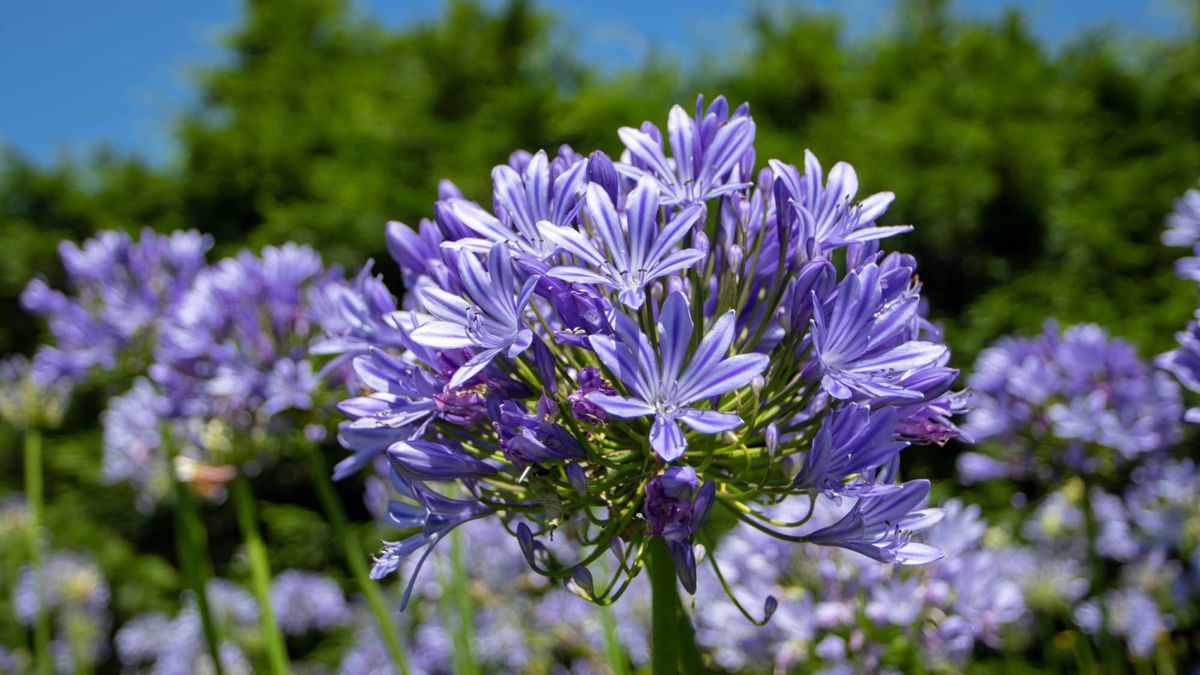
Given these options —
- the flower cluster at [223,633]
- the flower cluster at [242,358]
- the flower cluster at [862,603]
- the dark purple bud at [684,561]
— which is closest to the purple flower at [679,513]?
the dark purple bud at [684,561]

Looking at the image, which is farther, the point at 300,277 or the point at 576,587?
the point at 300,277

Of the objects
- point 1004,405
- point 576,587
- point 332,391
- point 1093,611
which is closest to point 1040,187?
point 1093,611

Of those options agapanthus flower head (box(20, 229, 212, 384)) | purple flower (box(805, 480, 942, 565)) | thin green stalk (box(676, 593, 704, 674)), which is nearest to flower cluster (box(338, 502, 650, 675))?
agapanthus flower head (box(20, 229, 212, 384))

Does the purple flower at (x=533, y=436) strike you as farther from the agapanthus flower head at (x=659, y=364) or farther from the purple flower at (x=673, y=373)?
the purple flower at (x=673, y=373)

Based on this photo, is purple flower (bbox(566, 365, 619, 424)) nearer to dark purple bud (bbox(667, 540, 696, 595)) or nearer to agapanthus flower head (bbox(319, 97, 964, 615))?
agapanthus flower head (bbox(319, 97, 964, 615))

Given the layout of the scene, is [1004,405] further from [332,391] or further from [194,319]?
[194,319]

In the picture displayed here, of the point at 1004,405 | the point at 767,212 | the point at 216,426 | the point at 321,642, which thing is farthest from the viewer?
the point at 321,642
